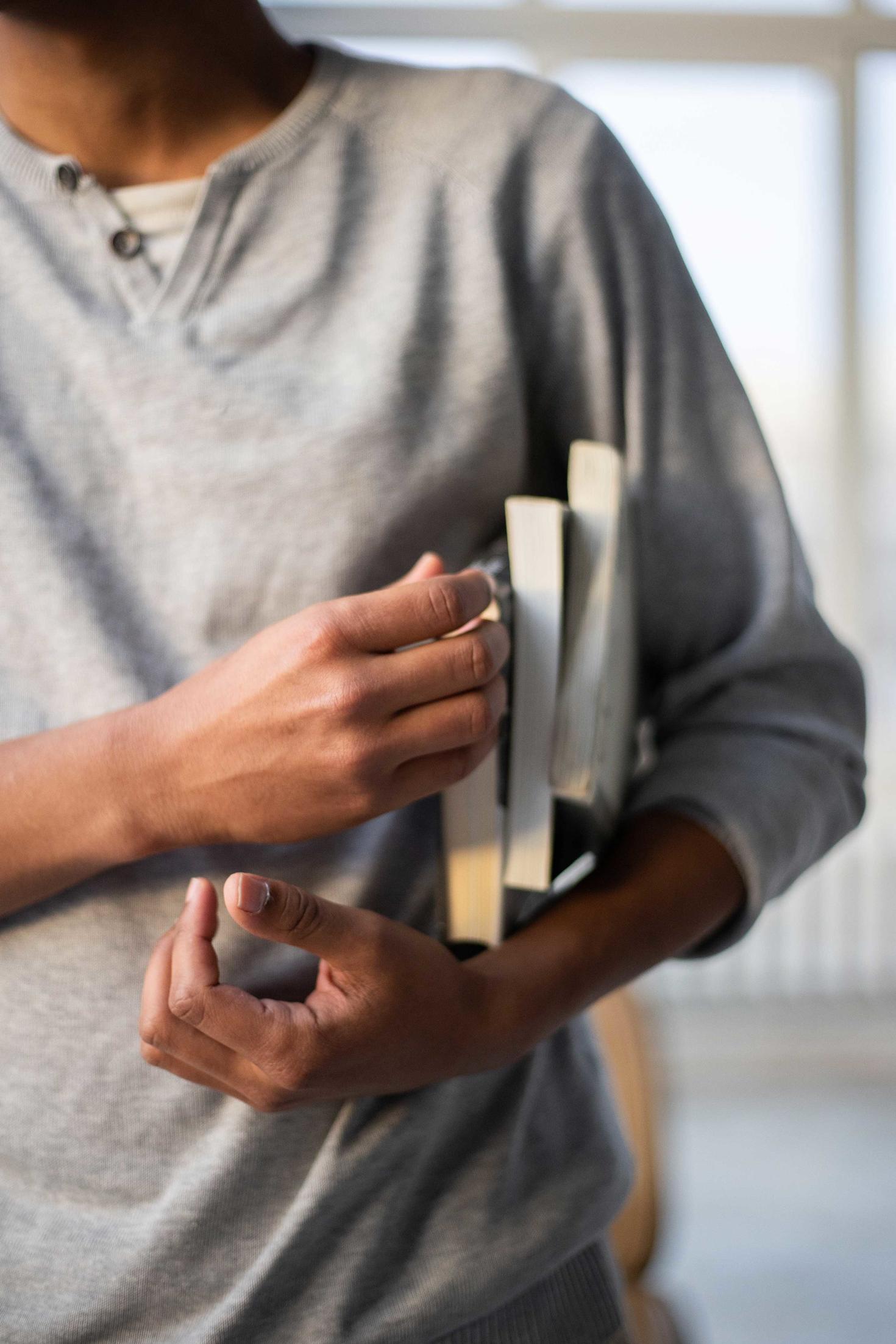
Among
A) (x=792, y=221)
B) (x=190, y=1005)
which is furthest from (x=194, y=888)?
(x=792, y=221)

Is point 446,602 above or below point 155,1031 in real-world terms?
above

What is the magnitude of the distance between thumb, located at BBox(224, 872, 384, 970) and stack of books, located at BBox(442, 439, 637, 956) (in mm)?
86

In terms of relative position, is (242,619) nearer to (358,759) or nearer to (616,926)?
(358,759)

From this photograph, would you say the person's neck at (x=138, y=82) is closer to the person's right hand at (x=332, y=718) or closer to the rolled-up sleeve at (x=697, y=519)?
the rolled-up sleeve at (x=697, y=519)

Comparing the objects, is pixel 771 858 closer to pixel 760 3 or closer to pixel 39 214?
pixel 39 214

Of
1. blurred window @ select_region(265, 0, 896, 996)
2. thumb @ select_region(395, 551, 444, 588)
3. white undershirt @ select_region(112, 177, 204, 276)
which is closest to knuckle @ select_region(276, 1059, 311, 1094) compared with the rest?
thumb @ select_region(395, 551, 444, 588)

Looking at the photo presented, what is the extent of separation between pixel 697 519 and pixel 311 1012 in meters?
0.36

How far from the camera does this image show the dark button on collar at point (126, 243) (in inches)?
23.2

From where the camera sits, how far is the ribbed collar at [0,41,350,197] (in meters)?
0.58

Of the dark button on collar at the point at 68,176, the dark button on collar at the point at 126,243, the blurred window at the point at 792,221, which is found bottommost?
the blurred window at the point at 792,221

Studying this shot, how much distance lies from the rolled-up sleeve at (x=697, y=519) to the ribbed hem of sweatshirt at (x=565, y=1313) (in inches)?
7.4

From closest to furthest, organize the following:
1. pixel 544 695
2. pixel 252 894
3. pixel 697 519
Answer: pixel 252 894 < pixel 544 695 < pixel 697 519

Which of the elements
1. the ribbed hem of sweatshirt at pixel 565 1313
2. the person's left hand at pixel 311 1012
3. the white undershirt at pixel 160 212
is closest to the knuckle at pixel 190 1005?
the person's left hand at pixel 311 1012

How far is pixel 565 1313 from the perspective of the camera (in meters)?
0.60
